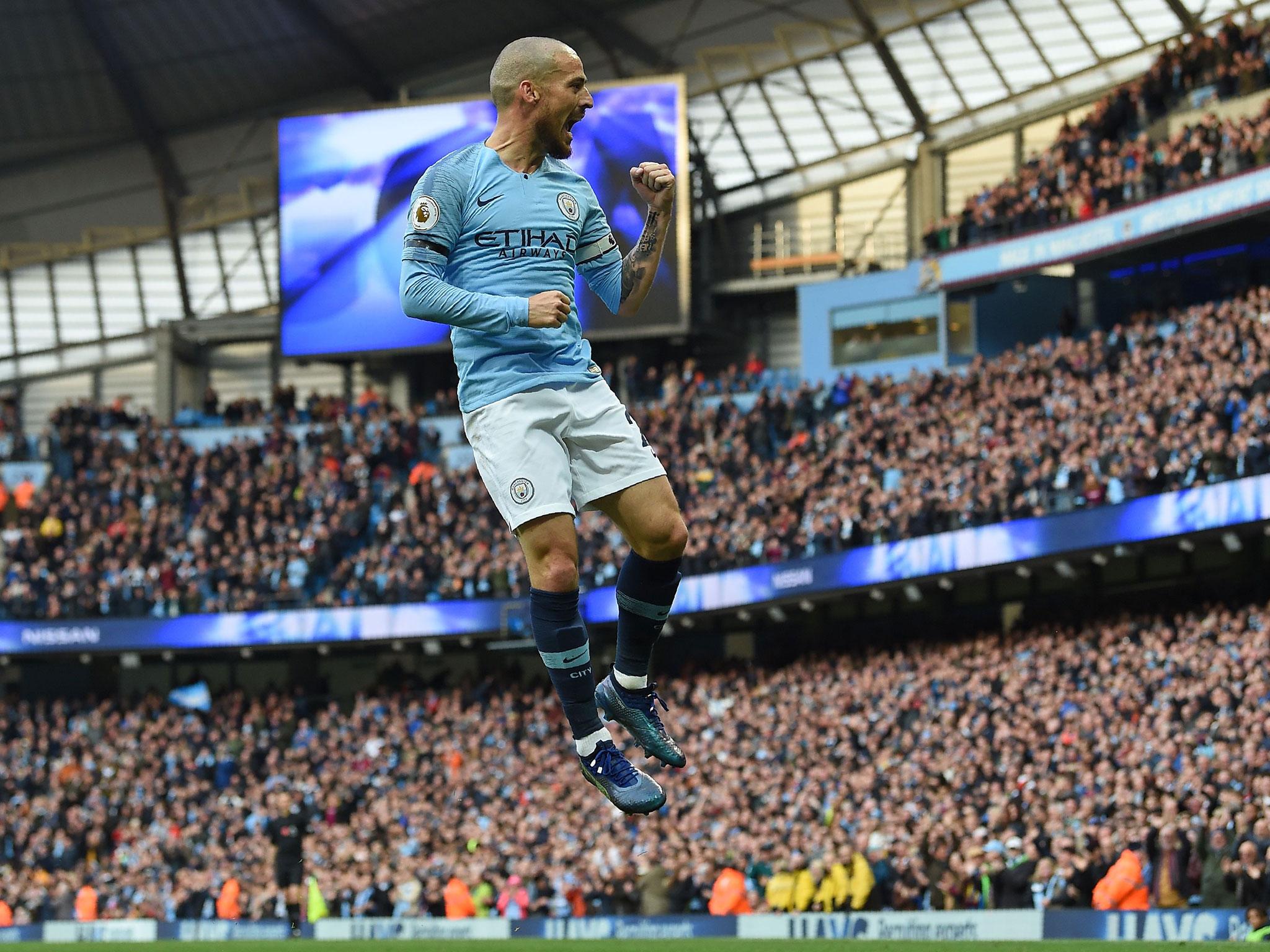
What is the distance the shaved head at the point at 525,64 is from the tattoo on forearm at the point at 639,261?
2.95 ft

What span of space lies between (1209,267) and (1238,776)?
60.6ft

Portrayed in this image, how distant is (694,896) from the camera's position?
2394 centimetres

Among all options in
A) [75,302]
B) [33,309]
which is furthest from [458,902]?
[33,309]

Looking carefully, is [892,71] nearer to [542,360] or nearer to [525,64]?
[525,64]

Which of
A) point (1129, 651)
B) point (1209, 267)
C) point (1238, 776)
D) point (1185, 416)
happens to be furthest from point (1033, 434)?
point (1238, 776)

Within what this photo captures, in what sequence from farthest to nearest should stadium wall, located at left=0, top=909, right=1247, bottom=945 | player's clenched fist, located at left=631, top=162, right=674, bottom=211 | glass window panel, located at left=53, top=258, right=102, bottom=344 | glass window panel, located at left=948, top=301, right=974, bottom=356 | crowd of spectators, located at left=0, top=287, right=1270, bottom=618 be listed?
1. glass window panel, located at left=53, top=258, right=102, bottom=344
2. glass window panel, located at left=948, top=301, right=974, bottom=356
3. crowd of spectators, located at left=0, top=287, right=1270, bottom=618
4. stadium wall, located at left=0, top=909, right=1247, bottom=945
5. player's clenched fist, located at left=631, top=162, right=674, bottom=211

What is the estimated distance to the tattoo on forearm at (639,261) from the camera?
8.09m

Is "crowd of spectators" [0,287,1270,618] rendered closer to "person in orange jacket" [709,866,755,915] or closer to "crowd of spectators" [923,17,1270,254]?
"crowd of spectators" [923,17,1270,254]

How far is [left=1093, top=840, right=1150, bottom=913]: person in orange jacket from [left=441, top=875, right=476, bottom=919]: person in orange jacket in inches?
411

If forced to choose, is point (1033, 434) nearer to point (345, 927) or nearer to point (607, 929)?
point (607, 929)

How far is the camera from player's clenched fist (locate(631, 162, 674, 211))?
7.77 m

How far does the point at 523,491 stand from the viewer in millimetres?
7422

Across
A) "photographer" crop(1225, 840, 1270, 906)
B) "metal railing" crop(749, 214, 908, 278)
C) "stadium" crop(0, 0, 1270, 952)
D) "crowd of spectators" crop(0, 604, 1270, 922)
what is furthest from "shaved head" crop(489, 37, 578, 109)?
"metal railing" crop(749, 214, 908, 278)

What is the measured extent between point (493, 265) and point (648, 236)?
2.94 ft
